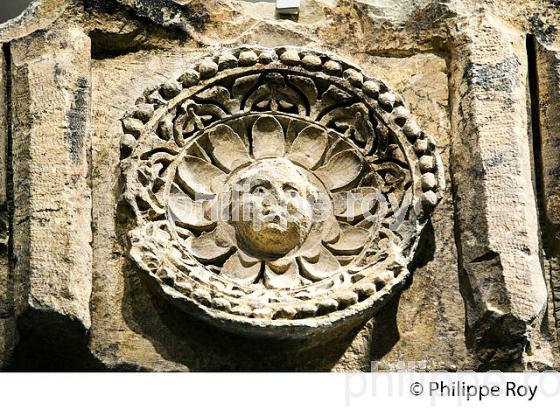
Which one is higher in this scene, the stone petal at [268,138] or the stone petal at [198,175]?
the stone petal at [268,138]

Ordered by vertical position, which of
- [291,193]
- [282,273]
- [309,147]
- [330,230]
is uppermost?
[309,147]

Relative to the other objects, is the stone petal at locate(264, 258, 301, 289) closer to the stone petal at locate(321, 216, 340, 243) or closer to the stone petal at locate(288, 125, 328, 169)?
the stone petal at locate(321, 216, 340, 243)

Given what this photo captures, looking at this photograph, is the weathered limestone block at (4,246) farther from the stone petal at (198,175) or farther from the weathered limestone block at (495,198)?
the weathered limestone block at (495,198)

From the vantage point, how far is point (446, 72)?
6.36m

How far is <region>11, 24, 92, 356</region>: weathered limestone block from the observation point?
5.88 meters

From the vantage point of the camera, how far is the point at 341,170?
245 inches

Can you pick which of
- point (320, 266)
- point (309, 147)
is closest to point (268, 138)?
point (309, 147)

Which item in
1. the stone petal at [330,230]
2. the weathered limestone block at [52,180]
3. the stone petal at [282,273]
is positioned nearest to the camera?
the weathered limestone block at [52,180]

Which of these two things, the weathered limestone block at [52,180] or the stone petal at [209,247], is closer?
the weathered limestone block at [52,180]

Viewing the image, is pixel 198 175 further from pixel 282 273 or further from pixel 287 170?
pixel 282 273

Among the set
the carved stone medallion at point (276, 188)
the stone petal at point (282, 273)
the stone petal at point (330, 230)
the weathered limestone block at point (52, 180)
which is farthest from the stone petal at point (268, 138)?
the weathered limestone block at point (52, 180)

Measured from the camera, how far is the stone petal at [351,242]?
611cm

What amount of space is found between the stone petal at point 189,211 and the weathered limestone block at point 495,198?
0.79 m

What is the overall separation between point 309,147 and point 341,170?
128 millimetres
